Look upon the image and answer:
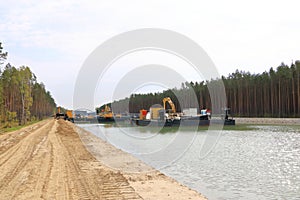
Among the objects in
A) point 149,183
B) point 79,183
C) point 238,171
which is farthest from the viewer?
point 238,171

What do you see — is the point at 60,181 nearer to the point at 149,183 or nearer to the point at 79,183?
the point at 79,183

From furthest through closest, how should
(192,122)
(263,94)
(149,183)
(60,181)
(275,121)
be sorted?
1. (263,94)
2. (275,121)
3. (192,122)
4. (149,183)
5. (60,181)

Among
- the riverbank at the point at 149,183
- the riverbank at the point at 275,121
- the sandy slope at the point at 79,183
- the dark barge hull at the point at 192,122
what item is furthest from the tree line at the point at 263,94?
the sandy slope at the point at 79,183

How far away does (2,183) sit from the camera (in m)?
9.31

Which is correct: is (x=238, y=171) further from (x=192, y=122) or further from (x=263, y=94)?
(x=263, y=94)

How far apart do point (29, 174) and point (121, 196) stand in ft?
13.4

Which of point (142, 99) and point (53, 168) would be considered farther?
point (142, 99)

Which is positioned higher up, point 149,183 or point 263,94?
point 263,94

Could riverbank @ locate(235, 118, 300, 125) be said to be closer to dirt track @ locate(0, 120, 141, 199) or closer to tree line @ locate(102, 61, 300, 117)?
tree line @ locate(102, 61, 300, 117)

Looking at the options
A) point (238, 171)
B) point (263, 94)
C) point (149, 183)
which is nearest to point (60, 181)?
point (149, 183)

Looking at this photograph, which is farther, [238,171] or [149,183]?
[238,171]

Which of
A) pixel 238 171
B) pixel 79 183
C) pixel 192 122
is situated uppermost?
pixel 192 122

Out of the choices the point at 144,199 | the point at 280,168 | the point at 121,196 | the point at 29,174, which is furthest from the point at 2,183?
the point at 280,168

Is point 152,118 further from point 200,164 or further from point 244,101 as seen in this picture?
point 200,164
